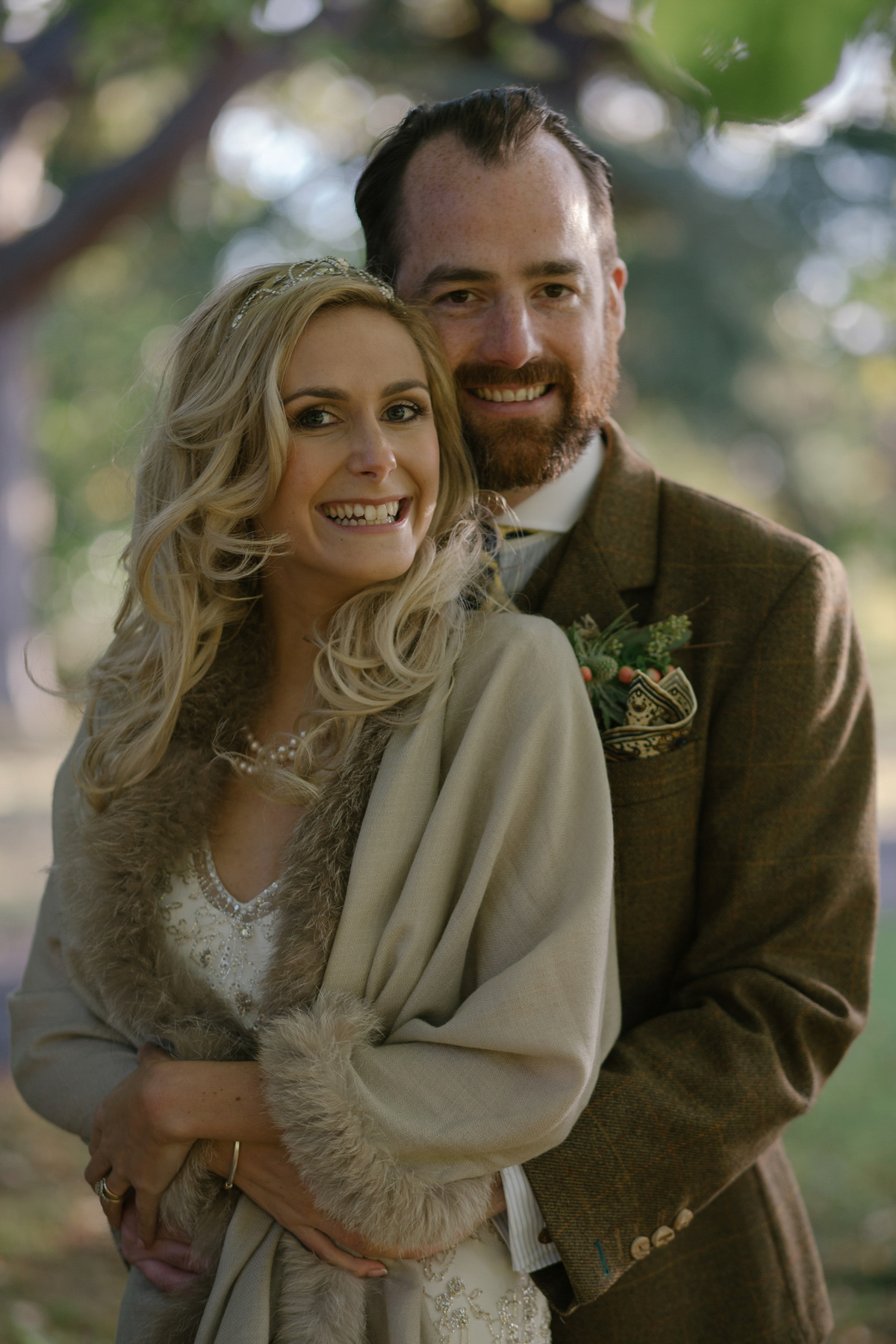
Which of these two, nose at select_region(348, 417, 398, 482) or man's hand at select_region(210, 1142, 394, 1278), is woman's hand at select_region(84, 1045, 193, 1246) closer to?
man's hand at select_region(210, 1142, 394, 1278)

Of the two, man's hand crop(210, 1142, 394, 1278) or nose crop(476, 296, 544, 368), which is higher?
nose crop(476, 296, 544, 368)

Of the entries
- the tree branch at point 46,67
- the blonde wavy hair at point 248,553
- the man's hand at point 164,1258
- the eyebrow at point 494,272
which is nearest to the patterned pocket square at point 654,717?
the blonde wavy hair at point 248,553

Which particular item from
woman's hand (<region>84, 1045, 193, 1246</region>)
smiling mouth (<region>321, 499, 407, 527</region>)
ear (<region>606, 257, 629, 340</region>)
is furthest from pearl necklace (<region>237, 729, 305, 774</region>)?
ear (<region>606, 257, 629, 340</region>)

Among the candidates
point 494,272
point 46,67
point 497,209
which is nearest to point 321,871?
point 494,272

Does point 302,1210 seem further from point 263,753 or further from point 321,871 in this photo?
point 263,753

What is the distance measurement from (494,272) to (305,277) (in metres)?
0.37

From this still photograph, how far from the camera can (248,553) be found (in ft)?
6.75

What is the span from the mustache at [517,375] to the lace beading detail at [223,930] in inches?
41.5

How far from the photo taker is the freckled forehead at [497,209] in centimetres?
215

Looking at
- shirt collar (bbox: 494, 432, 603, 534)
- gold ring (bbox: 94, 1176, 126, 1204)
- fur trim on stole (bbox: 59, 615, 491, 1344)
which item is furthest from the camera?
shirt collar (bbox: 494, 432, 603, 534)

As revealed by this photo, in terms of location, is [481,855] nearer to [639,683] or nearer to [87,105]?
[639,683]

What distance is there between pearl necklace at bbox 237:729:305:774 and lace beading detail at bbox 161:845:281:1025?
175mm

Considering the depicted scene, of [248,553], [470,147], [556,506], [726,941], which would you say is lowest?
[726,941]

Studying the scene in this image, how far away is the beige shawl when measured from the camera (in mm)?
1650
